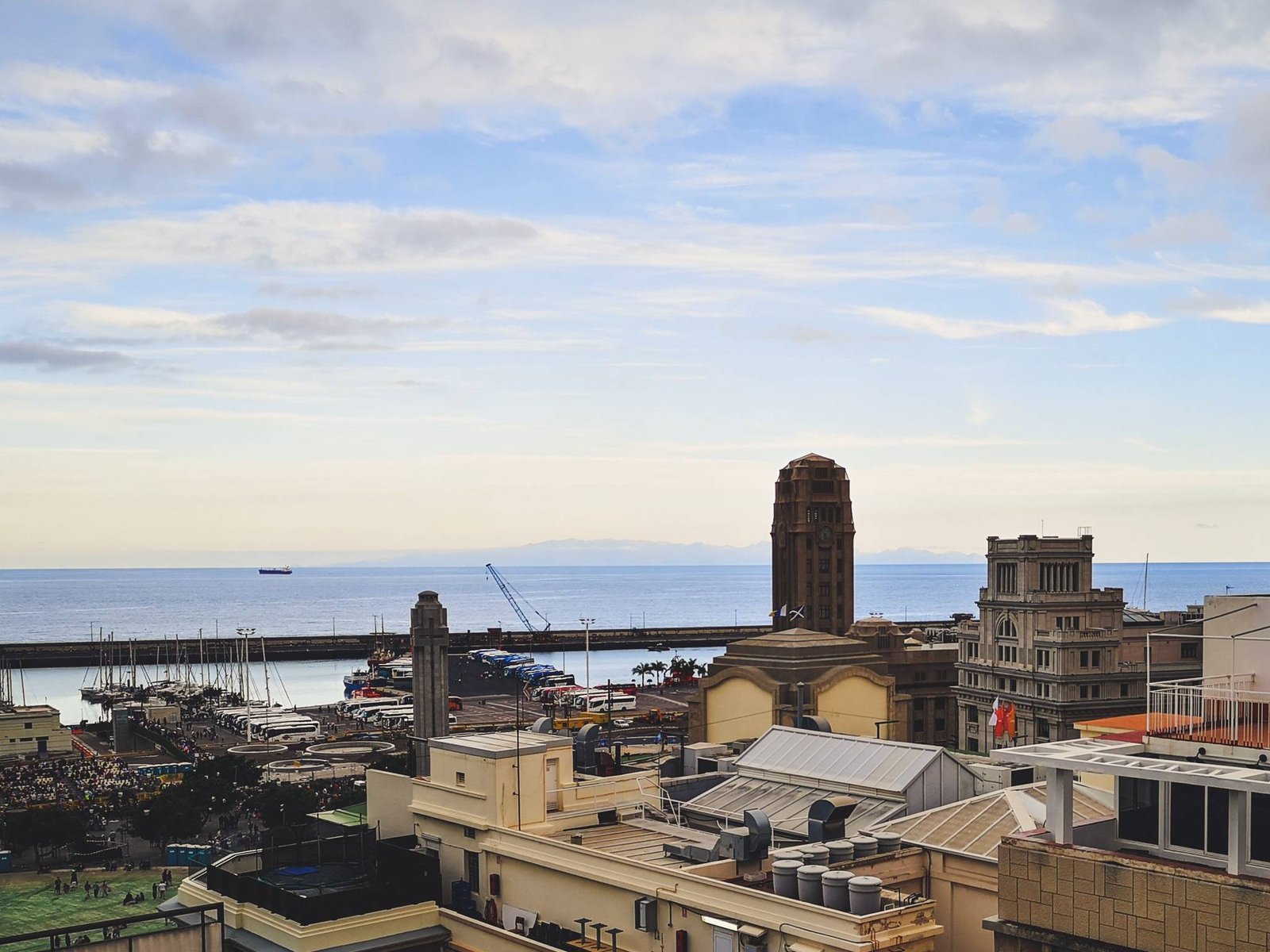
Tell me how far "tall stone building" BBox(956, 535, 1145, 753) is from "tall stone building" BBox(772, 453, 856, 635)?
49.3 metres

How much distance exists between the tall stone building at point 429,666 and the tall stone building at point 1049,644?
38.2 meters

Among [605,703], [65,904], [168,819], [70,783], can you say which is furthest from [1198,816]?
[605,703]

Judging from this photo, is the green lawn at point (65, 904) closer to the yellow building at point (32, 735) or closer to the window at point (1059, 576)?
the yellow building at point (32, 735)

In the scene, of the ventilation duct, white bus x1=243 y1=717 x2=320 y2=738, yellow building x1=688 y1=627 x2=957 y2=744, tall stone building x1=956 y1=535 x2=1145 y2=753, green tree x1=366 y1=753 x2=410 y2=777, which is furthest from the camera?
white bus x1=243 y1=717 x2=320 y2=738

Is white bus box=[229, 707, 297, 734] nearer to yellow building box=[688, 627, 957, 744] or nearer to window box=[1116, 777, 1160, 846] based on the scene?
yellow building box=[688, 627, 957, 744]

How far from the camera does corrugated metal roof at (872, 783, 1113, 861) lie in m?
27.8

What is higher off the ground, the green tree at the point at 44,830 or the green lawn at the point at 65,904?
the green tree at the point at 44,830

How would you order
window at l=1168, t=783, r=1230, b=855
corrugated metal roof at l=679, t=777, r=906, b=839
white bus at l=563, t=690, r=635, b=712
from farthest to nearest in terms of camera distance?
white bus at l=563, t=690, r=635, b=712 < corrugated metal roof at l=679, t=777, r=906, b=839 < window at l=1168, t=783, r=1230, b=855

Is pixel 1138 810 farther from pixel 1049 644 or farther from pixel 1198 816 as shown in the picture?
pixel 1049 644

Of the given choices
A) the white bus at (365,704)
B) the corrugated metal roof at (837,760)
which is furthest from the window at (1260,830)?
the white bus at (365,704)

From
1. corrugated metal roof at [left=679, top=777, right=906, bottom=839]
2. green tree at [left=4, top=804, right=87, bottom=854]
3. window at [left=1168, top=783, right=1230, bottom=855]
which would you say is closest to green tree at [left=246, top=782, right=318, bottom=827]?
green tree at [left=4, top=804, right=87, bottom=854]

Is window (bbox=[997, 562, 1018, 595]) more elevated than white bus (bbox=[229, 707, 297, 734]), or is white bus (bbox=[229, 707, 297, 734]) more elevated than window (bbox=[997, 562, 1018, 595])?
window (bbox=[997, 562, 1018, 595])

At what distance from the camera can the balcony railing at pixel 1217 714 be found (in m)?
19.1

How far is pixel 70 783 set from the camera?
91.4m
